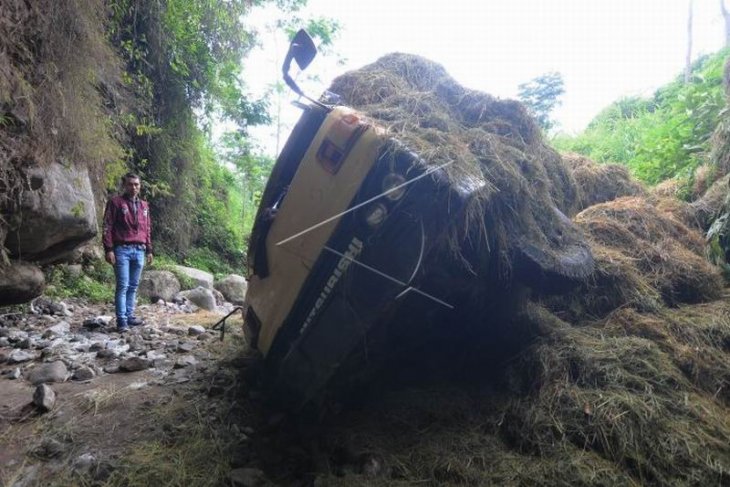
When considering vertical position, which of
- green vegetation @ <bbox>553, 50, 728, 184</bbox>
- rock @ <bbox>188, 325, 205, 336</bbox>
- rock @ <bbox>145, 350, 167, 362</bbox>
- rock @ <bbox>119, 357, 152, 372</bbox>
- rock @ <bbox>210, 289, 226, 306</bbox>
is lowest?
rock @ <bbox>210, 289, 226, 306</bbox>

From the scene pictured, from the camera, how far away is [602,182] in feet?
15.6

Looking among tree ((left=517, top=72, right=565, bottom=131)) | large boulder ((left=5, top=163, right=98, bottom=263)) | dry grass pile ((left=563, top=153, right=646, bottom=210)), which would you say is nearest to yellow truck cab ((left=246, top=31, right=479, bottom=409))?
large boulder ((left=5, top=163, right=98, bottom=263))

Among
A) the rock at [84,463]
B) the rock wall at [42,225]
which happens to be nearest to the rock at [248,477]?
the rock at [84,463]

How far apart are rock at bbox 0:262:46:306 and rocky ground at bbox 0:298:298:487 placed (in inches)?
13.7

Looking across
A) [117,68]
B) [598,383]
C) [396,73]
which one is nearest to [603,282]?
[598,383]

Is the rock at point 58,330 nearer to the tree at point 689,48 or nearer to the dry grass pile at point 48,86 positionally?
the dry grass pile at point 48,86

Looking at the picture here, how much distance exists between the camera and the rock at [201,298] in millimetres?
7074

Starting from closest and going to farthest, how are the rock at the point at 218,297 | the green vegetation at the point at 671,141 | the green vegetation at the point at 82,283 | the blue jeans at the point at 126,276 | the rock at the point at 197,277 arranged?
the blue jeans at the point at 126,276
the green vegetation at the point at 671,141
the green vegetation at the point at 82,283
the rock at the point at 218,297
the rock at the point at 197,277

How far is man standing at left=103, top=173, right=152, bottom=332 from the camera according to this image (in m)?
4.75

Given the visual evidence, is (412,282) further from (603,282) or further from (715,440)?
(603,282)

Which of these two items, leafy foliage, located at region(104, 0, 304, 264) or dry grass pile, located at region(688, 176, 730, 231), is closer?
dry grass pile, located at region(688, 176, 730, 231)

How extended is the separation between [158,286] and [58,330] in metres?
2.84

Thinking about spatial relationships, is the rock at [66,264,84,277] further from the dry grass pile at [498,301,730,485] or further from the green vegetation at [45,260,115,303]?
the dry grass pile at [498,301,730,485]

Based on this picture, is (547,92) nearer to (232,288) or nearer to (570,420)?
(232,288)
